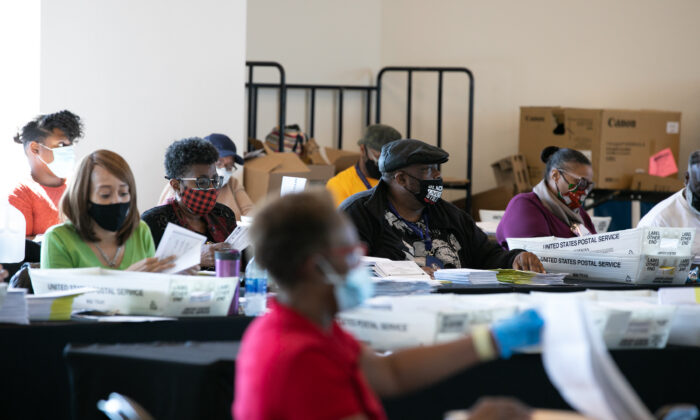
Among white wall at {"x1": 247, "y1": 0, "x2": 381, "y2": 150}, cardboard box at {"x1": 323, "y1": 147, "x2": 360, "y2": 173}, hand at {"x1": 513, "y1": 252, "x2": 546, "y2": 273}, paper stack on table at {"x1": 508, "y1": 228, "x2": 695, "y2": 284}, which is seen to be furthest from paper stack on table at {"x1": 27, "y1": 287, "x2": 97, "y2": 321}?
white wall at {"x1": 247, "y1": 0, "x2": 381, "y2": 150}

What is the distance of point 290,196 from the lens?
4.91 feet

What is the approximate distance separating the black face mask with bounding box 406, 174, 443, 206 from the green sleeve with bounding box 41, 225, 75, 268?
149 centimetres

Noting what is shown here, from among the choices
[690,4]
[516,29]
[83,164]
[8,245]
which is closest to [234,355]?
[83,164]

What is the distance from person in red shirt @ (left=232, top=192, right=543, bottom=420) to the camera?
4.54 feet

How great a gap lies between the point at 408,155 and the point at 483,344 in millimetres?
2175

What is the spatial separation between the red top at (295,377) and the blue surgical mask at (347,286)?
67mm

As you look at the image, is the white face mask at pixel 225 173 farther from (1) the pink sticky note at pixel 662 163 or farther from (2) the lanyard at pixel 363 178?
(1) the pink sticky note at pixel 662 163

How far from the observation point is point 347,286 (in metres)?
1.49

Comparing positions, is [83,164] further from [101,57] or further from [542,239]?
[101,57]

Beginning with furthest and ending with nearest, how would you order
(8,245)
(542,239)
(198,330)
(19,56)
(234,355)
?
(19,56), (542,239), (8,245), (198,330), (234,355)

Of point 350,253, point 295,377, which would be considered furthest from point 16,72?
point 295,377

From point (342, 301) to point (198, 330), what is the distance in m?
0.89

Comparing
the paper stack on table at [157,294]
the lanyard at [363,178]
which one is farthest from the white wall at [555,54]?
the paper stack on table at [157,294]

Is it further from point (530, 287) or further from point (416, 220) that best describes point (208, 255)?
point (530, 287)
